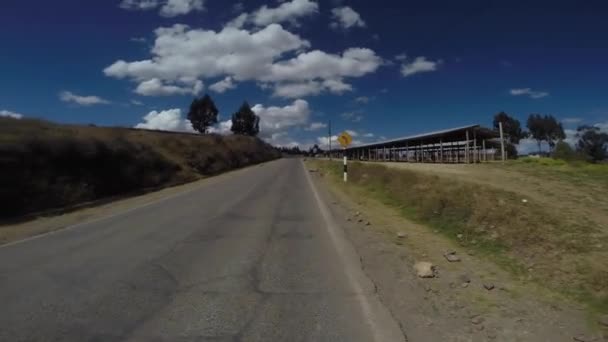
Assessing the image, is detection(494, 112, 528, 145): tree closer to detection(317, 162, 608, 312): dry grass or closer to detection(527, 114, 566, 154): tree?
detection(527, 114, 566, 154): tree

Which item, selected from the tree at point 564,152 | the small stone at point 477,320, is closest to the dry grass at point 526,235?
the small stone at point 477,320

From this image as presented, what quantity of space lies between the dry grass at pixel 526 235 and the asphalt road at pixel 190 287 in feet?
7.90

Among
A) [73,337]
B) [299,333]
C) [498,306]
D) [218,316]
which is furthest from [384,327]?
[73,337]

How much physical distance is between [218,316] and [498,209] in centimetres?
710

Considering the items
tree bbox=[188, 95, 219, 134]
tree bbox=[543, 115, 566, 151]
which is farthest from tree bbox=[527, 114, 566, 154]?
tree bbox=[188, 95, 219, 134]

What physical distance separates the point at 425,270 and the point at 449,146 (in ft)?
188

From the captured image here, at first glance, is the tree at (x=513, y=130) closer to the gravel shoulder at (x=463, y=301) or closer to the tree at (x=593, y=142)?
the tree at (x=593, y=142)

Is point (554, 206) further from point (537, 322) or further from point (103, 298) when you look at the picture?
point (103, 298)

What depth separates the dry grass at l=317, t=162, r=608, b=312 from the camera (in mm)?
5148

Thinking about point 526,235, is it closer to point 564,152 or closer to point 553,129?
point 564,152

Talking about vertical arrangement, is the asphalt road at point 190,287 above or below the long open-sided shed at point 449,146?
below

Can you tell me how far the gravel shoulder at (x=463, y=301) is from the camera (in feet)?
12.7

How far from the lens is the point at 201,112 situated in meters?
93.1

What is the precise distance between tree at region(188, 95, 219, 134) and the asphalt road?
8650 centimetres
